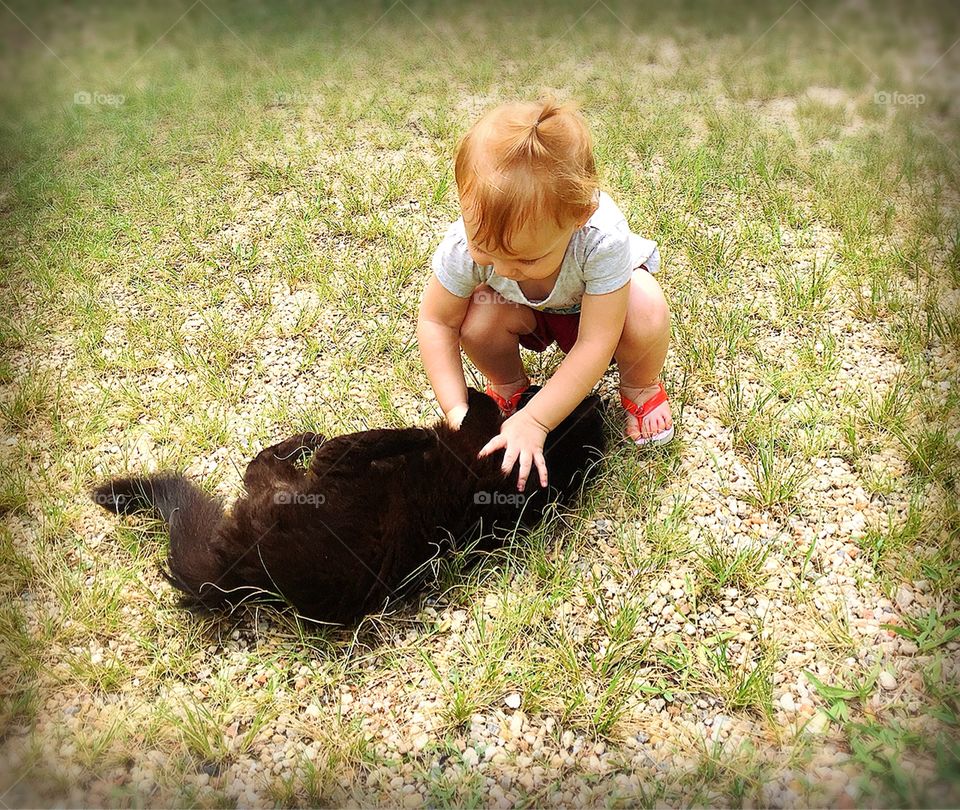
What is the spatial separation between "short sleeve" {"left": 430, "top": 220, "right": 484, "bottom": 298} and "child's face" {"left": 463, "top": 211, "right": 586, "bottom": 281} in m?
0.15

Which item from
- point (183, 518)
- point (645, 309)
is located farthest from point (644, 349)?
point (183, 518)

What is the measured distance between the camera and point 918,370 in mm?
2639

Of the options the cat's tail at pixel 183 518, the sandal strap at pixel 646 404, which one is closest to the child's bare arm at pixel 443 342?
the sandal strap at pixel 646 404

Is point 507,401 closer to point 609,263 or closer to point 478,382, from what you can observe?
point 478,382

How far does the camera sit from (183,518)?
2.13 metres

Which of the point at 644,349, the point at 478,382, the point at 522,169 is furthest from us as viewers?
the point at 478,382

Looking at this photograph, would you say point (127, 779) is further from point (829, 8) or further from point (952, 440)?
point (829, 8)

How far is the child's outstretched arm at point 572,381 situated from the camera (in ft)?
6.94

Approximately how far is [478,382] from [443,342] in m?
0.39

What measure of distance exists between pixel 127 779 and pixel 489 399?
55.2 inches

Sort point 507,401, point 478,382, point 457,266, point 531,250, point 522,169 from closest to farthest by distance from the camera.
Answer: point 522,169, point 531,250, point 457,266, point 507,401, point 478,382

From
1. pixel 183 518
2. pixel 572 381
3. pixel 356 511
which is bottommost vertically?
pixel 183 518

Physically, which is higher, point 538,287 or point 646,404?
point 538,287

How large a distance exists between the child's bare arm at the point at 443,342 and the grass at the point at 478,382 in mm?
325
